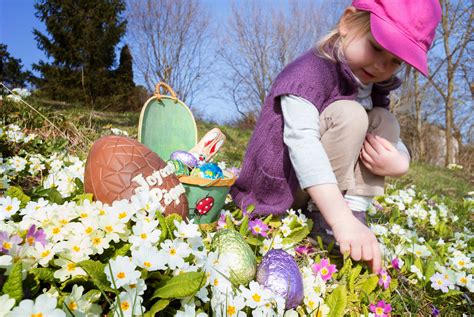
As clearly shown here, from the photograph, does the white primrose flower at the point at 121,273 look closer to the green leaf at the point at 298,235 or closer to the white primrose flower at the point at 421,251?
the green leaf at the point at 298,235

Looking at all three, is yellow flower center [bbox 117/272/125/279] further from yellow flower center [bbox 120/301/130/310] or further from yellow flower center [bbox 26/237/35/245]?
yellow flower center [bbox 26/237/35/245]

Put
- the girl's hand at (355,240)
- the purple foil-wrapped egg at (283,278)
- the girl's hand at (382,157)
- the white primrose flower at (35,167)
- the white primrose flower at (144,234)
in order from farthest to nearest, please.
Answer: the white primrose flower at (35,167) → the girl's hand at (382,157) → the girl's hand at (355,240) → the purple foil-wrapped egg at (283,278) → the white primrose flower at (144,234)

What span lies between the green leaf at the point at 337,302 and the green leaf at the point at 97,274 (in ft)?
2.24

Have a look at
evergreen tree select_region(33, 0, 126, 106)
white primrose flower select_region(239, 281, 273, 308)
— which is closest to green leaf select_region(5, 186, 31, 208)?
white primrose flower select_region(239, 281, 273, 308)

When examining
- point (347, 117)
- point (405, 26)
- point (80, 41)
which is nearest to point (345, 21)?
point (405, 26)

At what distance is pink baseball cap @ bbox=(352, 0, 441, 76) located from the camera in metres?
1.40

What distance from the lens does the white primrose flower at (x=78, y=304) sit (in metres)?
0.79

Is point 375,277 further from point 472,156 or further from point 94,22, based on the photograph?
point 94,22

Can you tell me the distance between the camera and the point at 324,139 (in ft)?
5.44

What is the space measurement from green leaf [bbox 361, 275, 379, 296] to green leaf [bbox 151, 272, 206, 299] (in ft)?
2.40

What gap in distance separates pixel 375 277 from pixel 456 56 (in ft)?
48.4

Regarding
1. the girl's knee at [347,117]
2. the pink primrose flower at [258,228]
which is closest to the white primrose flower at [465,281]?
the girl's knee at [347,117]

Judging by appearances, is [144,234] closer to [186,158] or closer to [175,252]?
[175,252]

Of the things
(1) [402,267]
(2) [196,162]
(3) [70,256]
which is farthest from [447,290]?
(3) [70,256]
